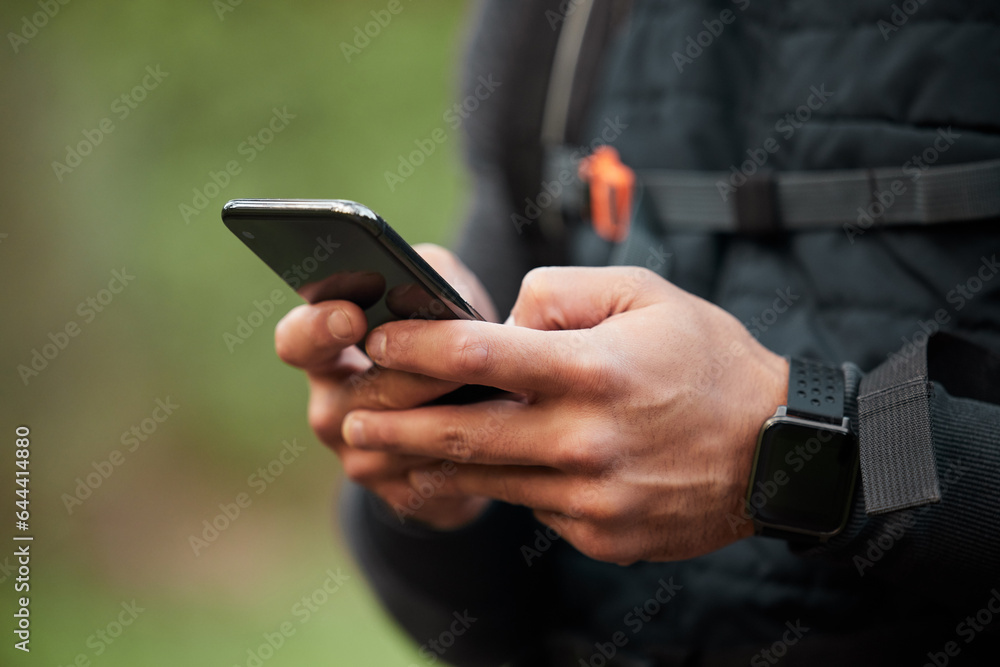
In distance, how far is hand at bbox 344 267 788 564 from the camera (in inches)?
22.1

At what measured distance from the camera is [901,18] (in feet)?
2.33

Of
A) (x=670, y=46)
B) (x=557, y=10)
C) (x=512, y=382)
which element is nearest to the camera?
(x=512, y=382)

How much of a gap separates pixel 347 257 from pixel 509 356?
0.15m

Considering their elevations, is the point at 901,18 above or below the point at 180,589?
above

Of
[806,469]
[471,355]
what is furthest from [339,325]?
[806,469]

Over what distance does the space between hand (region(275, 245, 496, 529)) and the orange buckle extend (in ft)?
0.73

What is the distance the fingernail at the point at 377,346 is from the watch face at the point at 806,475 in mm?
336

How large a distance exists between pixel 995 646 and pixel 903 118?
0.53 metres

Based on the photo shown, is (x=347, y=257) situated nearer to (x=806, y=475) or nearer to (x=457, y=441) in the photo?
(x=457, y=441)

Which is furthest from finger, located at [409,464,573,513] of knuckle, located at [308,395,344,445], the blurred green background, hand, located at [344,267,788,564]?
the blurred green background

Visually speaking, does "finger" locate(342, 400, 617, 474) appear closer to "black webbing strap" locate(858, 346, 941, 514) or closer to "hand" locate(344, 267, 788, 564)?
"hand" locate(344, 267, 788, 564)

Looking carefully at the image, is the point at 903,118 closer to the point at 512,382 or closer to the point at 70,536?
the point at 512,382

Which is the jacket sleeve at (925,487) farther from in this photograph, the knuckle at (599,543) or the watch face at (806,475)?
the knuckle at (599,543)

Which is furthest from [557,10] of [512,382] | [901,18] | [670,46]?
[512,382]
